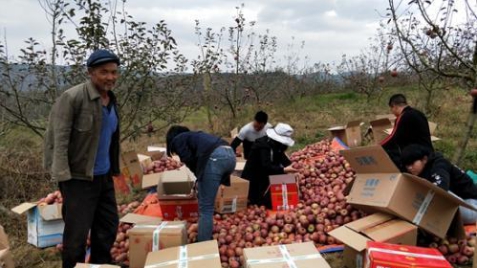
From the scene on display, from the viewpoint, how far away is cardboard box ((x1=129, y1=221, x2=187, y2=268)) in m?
3.28

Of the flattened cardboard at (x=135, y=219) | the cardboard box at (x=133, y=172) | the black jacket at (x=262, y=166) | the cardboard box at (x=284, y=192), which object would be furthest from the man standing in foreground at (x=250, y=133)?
the flattened cardboard at (x=135, y=219)

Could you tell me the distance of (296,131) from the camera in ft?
33.2

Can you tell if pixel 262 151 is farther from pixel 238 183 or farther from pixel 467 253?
pixel 467 253

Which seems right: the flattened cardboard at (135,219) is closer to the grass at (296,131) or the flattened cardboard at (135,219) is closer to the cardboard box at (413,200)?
the grass at (296,131)

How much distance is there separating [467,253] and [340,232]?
1.08 metres

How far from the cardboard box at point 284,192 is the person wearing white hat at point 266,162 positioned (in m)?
0.13

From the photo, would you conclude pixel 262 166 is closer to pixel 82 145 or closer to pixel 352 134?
pixel 82 145

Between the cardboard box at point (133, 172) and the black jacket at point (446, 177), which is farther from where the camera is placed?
the cardboard box at point (133, 172)

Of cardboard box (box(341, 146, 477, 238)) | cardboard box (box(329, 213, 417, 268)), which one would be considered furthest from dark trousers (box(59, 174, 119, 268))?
cardboard box (box(341, 146, 477, 238))

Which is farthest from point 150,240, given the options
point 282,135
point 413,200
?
point 413,200

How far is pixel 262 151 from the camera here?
4.72 metres

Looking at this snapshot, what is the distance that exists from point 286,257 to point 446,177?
1.70 metres

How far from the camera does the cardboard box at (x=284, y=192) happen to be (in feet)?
15.3

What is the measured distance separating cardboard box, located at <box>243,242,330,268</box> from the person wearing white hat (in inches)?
78.5
